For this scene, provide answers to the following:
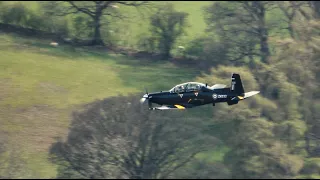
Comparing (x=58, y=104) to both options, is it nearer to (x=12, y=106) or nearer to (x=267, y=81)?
(x=12, y=106)

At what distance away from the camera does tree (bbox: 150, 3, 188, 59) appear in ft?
215

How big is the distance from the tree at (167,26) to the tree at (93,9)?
3552mm

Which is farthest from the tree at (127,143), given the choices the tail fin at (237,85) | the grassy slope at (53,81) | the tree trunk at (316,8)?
the tree trunk at (316,8)

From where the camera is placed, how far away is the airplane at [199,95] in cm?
4547

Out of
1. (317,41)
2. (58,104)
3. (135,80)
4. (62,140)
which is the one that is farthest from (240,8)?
(62,140)

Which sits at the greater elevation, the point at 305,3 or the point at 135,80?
the point at 305,3

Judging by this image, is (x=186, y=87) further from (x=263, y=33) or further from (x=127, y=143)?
(x=263, y=33)

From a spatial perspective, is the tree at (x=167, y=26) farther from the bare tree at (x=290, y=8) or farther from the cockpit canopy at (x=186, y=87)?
the cockpit canopy at (x=186, y=87)

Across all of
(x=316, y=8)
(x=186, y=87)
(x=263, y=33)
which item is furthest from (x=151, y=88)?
(x=316, y=8)

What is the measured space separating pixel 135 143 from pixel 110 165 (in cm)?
290

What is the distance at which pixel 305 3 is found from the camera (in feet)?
209

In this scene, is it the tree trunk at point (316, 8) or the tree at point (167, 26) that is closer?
the tree trunk at point (316, 8)

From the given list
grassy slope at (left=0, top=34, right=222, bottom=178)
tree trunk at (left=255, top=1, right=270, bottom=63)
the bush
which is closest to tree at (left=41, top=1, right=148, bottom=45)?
the bush

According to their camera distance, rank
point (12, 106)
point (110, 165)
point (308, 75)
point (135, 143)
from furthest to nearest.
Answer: point (12, 106)
point (308, 75)
point (135, 143)
point (110, 165)
